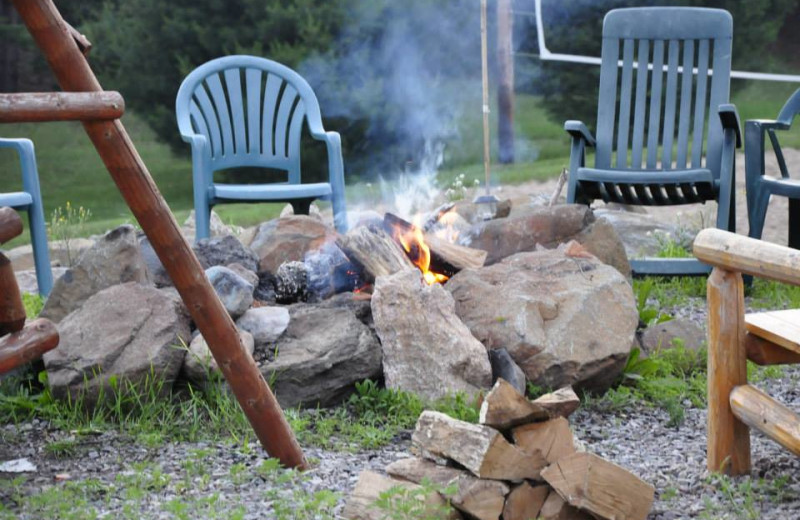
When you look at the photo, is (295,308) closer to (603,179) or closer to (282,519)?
(282,519)

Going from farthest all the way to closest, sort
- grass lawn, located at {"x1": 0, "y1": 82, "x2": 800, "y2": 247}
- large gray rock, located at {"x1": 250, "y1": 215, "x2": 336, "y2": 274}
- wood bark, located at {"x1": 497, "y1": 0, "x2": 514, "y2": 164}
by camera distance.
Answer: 1. grass lawn, located at {"x1": 0, "y1": 82, "x2": 800, "y2": 247}
2. wood bark, located at {"x1": 497, "y1": 0, "x2": 514, "y2": 164}
3. large gray rock, located at {"x1": 250, "y1": 215, "x2": 336, "y2": 274}

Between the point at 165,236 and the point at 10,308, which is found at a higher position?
the point at 165,236

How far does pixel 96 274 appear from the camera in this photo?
364 centimetres

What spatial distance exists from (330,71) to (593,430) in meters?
7.32

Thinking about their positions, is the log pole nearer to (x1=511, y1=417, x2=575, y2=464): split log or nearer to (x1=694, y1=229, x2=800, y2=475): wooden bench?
(x1=511, y1=417, x2=575, y2=464): split log

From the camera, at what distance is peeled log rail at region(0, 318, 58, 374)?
8.74 feet

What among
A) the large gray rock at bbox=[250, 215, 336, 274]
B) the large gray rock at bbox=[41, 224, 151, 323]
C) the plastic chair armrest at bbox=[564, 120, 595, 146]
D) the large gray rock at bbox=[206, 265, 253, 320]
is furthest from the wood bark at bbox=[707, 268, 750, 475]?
the plastic chair armrest at bbox=[564, 120, 595, 146]

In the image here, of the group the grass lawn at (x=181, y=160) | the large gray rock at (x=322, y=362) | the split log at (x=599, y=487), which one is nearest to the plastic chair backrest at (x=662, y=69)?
the large gray rock at (x=322, y=362)

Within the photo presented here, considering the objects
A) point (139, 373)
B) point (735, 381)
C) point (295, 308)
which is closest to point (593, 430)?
point (735, 381)

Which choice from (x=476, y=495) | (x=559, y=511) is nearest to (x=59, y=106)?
(x=476, y=495)

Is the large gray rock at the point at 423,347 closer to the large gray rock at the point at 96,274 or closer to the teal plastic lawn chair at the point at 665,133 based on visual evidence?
the large gray rock at the point at 96,274

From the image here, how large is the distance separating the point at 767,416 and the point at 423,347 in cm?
109

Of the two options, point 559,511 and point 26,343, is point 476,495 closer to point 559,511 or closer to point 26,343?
point 559,511

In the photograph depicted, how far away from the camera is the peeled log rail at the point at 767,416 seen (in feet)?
7.82
